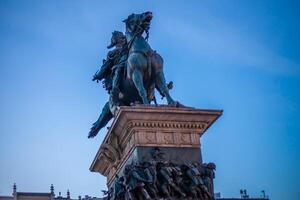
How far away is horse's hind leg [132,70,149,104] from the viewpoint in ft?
42.9

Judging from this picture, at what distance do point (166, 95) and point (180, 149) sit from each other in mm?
1738

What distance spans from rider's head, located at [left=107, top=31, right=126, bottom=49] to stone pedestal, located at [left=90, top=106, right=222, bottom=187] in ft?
11.4

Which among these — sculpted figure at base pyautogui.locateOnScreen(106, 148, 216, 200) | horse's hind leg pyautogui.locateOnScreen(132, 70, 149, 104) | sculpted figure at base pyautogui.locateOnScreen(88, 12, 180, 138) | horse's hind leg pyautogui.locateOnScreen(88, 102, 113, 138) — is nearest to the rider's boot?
sculpted figure at base pyautogui.locateOnScreen(88, 12, 180, 138)

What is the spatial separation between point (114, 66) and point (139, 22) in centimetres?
161

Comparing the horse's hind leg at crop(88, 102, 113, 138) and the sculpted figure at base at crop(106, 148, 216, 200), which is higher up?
the horse's hind leg at crop(88, 102, 113, 138)

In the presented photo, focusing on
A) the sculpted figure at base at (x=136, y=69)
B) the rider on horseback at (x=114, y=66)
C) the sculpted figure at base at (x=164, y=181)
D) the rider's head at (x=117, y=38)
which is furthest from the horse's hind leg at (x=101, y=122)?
the sculpted figure at base at (x=164, y=181)

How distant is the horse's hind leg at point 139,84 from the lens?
1307cm

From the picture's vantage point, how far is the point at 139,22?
14094mm

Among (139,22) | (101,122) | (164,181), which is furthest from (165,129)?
(101,122)

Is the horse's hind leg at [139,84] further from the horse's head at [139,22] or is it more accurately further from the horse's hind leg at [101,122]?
the horse's hind leg at [101,122]

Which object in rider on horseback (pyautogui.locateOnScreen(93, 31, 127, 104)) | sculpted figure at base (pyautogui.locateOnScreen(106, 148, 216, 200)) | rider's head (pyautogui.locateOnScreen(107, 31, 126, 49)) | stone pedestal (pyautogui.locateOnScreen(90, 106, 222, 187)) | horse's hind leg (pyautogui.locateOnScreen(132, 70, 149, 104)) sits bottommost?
sculpted figure at base (pyautogui.locateOnScreen(106, 148, 216, 200))

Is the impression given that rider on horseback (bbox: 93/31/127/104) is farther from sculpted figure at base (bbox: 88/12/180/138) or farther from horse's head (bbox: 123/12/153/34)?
horse's head (bbox: 123/12/153/34)

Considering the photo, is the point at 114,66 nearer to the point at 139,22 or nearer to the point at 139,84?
the point at 139,22

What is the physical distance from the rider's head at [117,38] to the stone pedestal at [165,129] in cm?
349
